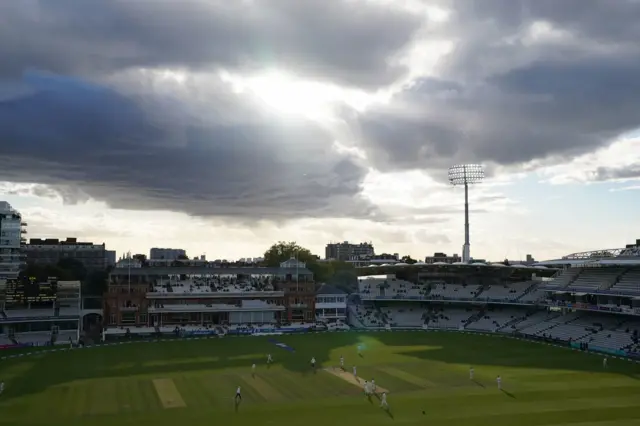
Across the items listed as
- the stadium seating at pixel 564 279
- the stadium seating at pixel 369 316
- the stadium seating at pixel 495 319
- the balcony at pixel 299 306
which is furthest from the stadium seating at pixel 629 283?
the balcony at pixel 299 306

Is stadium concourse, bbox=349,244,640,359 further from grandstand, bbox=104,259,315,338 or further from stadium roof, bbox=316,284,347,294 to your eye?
grandstand, bbox=104,259,315,338

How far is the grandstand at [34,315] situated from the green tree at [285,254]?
2426 inches

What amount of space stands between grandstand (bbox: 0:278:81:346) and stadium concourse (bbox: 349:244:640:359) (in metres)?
34.8

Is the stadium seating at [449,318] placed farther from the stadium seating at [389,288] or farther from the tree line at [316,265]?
the tree line at [316,265]

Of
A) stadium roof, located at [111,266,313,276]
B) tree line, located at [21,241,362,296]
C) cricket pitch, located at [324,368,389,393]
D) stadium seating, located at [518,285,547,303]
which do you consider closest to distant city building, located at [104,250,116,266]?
tree line, located at [21,241,362,296]

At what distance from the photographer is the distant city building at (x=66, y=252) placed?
434 ft

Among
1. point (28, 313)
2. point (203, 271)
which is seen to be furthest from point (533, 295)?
point (28, 313)

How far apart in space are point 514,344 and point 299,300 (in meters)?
29.5

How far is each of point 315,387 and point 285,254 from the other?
92101mm

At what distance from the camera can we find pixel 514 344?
191 feet

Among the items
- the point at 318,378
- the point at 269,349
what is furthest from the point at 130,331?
the point at 318,378

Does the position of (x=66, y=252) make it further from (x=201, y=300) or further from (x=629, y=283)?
(x=629, y=283)

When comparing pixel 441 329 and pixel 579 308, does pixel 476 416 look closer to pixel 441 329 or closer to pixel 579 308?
pixel 579 308

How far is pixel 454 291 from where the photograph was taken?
266 feet
